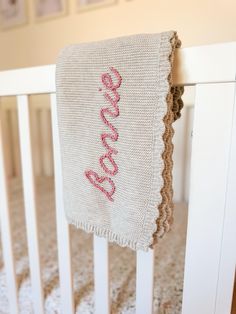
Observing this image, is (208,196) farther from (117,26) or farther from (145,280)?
(117,26)

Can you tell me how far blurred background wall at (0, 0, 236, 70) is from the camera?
3.57 feet

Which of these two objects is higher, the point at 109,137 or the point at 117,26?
the point at 117,26

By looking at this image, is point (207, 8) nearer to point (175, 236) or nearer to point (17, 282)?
point (175, 236)

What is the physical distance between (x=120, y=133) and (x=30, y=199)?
0.98 feet

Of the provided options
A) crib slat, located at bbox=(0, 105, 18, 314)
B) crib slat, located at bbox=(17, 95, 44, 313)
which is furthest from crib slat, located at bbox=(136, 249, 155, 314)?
crib slat, located at bbox=(0, 105, 18, 314)

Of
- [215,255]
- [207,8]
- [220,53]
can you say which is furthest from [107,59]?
[207,8]

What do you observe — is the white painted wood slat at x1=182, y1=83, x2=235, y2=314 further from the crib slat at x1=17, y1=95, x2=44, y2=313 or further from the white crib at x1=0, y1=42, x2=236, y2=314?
the crib slat at x1=17, y1=95, x2=44, y2=313

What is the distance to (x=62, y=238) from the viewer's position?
537 millimetres

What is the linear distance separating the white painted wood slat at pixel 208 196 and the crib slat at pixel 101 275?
0.53ft

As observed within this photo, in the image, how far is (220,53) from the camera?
33 cm

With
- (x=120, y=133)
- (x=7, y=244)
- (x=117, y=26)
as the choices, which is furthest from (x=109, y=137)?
(x=117, y=26)

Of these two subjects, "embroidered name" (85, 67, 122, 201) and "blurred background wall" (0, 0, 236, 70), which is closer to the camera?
"embroidered name" (85, 67, 122, 201)

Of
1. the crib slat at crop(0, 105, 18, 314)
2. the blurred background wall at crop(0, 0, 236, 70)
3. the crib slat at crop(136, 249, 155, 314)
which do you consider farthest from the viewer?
the blurred background wall at crop(0, 0, 236, 70)

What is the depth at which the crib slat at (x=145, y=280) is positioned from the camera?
0.44m
